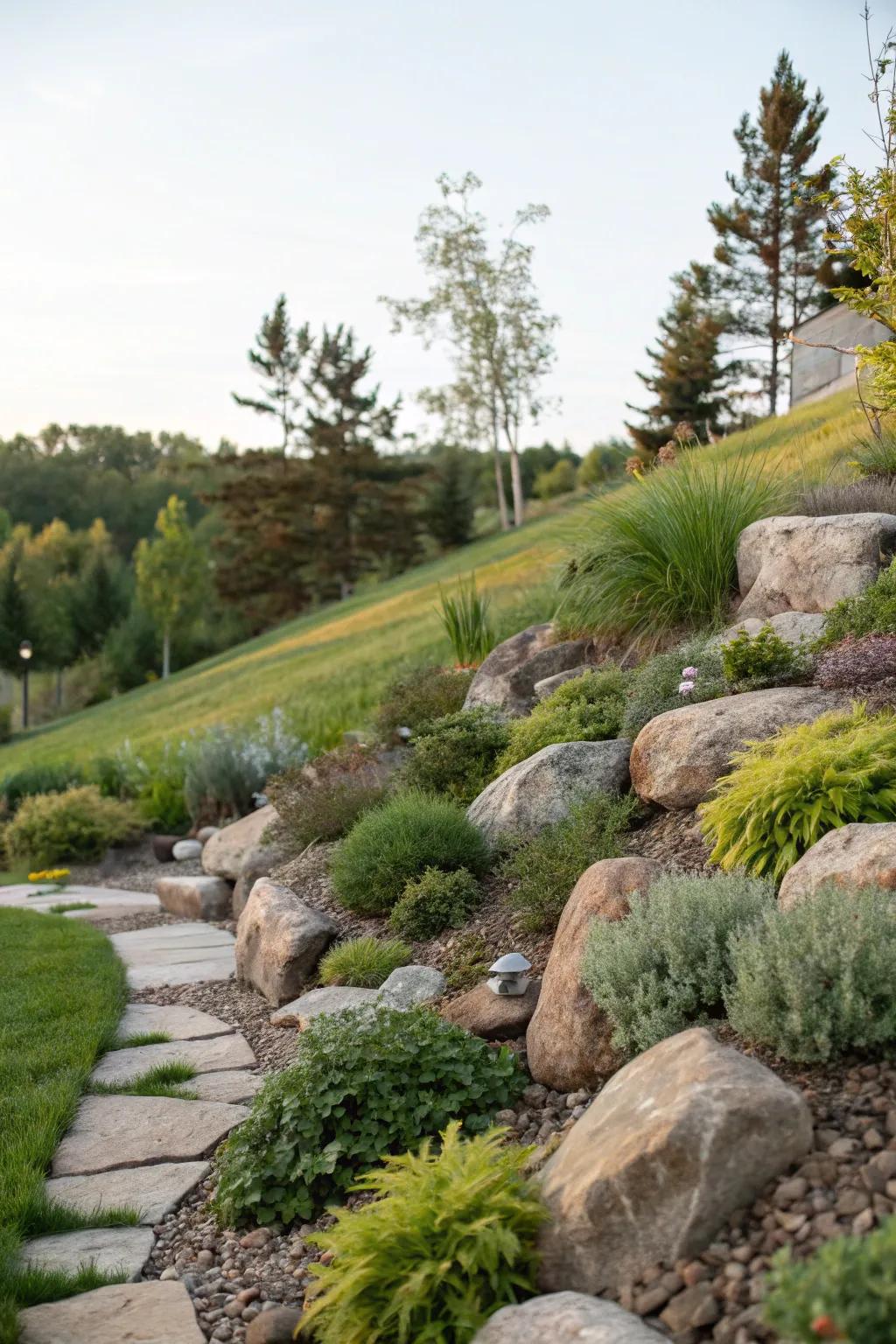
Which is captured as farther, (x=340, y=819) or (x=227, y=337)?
(x=227, y=337)

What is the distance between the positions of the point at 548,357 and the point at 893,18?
25.3 meters

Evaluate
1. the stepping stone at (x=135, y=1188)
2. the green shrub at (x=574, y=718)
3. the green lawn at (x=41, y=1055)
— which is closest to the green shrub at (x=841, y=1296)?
the green lawn at (x=41, y=1055)

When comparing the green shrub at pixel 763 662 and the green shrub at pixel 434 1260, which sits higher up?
the green shrub at pixel 763 662

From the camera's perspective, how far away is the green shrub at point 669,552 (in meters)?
6.20

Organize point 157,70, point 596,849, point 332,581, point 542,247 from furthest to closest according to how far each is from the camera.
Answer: point 332,581
point 542,247
point 157,70
point 596,849

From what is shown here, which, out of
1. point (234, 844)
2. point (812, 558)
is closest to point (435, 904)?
point (812, 558)

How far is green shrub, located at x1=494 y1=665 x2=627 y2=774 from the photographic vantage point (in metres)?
5.14

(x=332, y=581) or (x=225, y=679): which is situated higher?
(x=332, y=581)

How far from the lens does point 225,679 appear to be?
21.5 meters

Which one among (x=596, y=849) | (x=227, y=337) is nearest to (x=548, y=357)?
(x=227, y=337)

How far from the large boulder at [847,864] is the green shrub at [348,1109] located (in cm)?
104

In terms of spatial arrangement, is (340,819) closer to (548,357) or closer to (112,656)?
(548,357)

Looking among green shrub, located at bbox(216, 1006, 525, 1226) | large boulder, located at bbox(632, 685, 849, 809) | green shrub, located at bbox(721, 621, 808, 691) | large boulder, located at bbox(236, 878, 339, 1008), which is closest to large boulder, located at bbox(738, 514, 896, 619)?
green shrub, located at bbox(721, 621, 808, 691)

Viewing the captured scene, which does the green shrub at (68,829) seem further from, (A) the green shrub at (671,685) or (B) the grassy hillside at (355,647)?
(A) the green shrub at (671,685)
